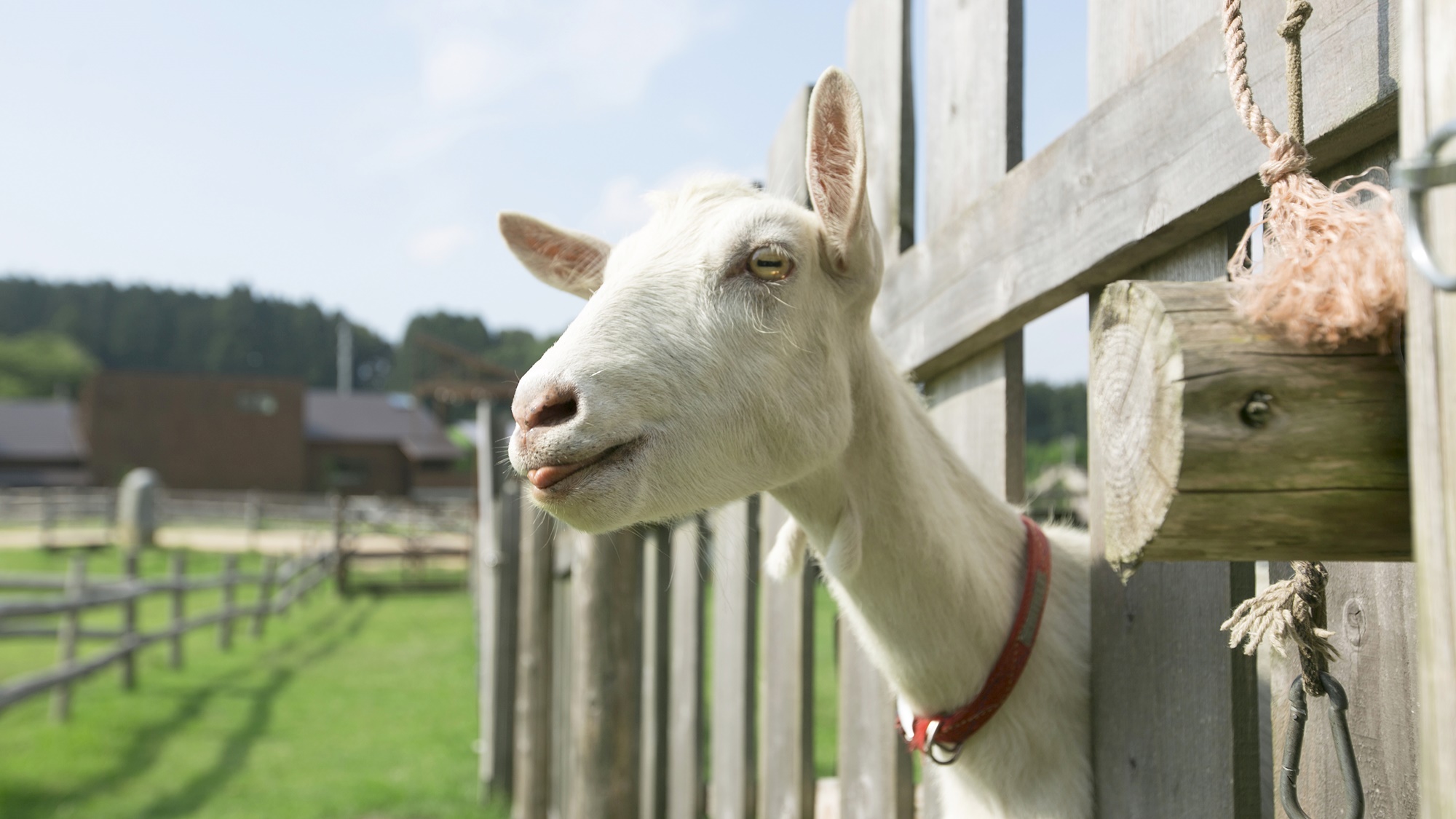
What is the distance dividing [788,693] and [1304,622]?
5.95 ft

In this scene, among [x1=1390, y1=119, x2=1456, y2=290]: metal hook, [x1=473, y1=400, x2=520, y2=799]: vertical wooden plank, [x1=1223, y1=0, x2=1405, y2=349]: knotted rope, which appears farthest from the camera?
[x1=473, y1=400, x2=520, y2=799]: vertical wooden plank

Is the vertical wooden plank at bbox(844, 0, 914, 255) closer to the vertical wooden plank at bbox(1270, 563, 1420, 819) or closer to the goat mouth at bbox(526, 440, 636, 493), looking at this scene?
the goat mouth at bbox(526, 440, 636, 493)

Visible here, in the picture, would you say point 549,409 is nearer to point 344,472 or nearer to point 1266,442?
point 1266,442

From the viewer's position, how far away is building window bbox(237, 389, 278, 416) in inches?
1673

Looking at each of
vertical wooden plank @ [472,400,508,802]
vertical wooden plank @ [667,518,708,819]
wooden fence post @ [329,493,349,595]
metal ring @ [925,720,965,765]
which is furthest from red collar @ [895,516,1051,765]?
wooden fence post @ [329,493,349,595]

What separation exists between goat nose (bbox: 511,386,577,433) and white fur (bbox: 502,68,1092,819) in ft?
0.11

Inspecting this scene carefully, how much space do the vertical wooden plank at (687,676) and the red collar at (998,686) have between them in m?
1.67

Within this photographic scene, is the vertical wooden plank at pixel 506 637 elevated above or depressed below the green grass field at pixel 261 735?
above

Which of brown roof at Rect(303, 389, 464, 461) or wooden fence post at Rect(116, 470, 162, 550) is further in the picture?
brown roof at Rect(303, 389, 464, 461)

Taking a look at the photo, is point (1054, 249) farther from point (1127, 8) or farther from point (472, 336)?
point (472, 336)

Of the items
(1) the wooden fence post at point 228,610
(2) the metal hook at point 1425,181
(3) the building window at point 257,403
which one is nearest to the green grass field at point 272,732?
(1) the wooden fence post at point 228,610

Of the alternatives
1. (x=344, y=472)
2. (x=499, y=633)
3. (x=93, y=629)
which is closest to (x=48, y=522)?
(x=93, y=629)

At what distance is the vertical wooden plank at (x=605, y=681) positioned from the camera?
367cm

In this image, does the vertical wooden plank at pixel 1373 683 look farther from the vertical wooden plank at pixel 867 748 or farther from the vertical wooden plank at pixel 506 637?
the vertical wooden plank at pixel 506 637
